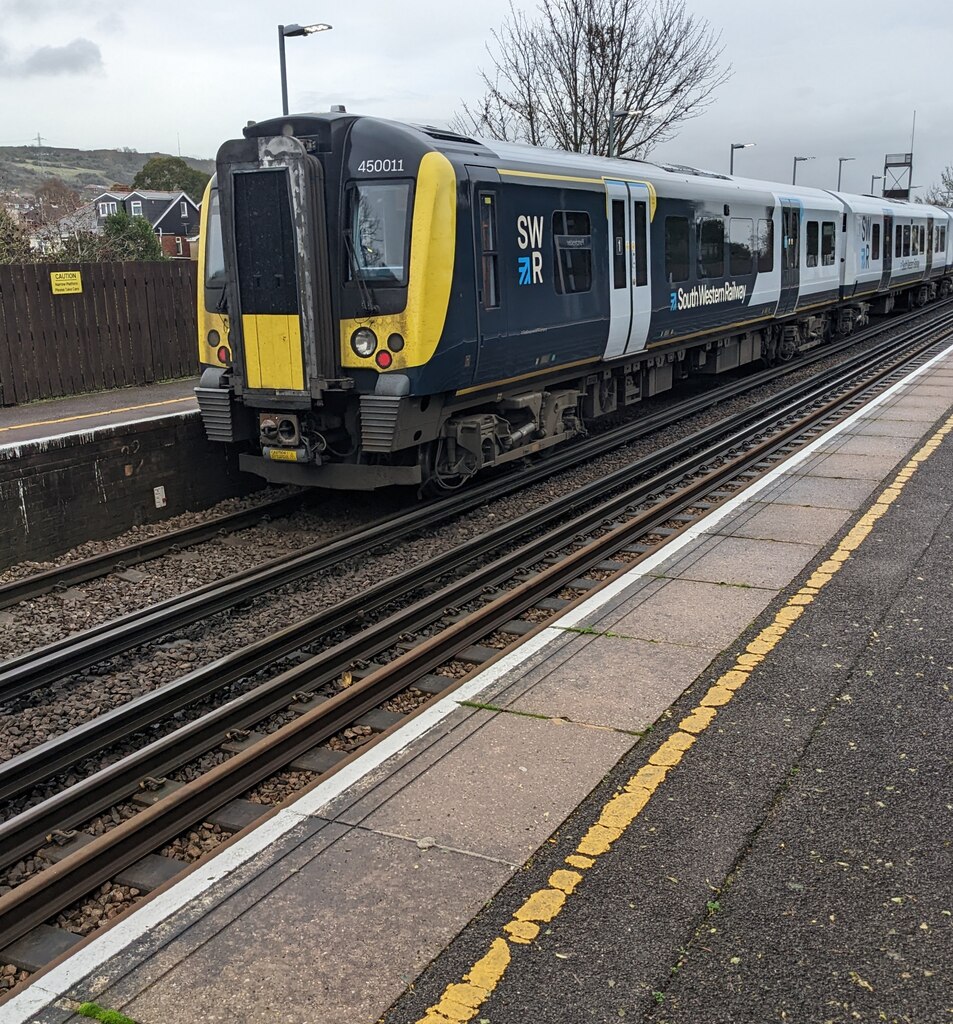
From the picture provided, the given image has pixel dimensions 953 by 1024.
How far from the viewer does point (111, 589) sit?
310 inches

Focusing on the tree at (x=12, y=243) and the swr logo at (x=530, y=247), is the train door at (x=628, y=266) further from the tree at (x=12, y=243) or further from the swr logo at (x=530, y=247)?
the tree at (x=12, y=243)

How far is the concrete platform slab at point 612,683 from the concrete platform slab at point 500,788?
174 millimetres

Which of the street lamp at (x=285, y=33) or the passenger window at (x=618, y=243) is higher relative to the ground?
the street lamp at (x=285, y=33)

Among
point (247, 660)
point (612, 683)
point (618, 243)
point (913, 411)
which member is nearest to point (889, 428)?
point (913, 411)

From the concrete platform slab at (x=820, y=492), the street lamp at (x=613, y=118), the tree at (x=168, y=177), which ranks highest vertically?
the tree at (x=168, y=177)

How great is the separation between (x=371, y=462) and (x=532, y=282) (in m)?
2.38

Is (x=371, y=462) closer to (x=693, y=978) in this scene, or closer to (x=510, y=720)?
(x=510, y=720)

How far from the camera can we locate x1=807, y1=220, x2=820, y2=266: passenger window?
61.0 feet

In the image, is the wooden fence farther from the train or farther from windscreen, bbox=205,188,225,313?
windscreen, bbox=205,188,225,313

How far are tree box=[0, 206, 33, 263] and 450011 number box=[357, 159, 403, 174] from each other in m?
12.0

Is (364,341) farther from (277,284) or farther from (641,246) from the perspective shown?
(641,246)

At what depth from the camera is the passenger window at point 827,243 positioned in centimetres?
1952

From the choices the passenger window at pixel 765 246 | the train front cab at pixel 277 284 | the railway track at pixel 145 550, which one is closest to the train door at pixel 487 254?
the train front cab at pixel 277 284

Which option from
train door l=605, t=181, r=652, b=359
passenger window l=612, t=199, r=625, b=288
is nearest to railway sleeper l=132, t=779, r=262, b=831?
train door l=605, t=181, r=652, b=359
